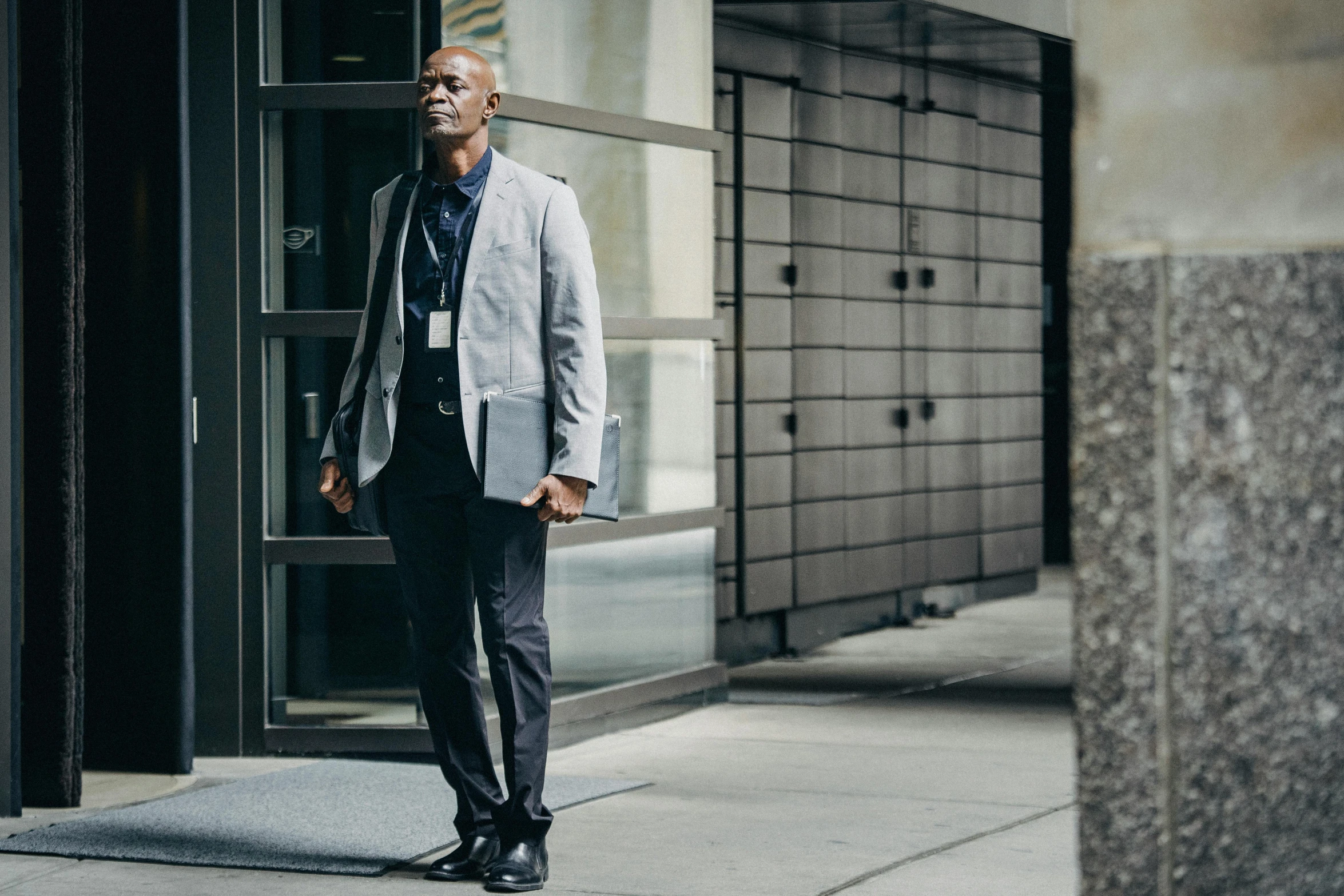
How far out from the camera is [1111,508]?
7.62 ft

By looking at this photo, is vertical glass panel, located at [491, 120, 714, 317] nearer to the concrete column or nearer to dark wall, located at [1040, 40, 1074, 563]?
the concrete column

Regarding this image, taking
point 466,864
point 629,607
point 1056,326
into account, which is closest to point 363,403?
point 466,864

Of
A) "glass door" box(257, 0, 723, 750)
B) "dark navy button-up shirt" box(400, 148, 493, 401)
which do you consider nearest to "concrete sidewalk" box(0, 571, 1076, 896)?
"glass door" box(257, 0, 723, 750)

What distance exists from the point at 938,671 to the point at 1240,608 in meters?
6.27

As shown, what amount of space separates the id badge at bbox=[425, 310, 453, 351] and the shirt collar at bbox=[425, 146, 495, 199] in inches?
11.5

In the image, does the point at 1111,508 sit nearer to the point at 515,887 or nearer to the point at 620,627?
the point at 515,887

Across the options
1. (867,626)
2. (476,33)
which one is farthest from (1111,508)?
(867,626)

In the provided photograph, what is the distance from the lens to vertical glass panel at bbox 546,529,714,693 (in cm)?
627

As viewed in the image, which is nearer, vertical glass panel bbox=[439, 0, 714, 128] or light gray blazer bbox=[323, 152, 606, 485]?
light gray blazer bbox=[323, 152, 606, 485]

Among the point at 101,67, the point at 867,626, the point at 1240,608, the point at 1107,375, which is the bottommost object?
the point at 867,626

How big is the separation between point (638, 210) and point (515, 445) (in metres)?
2.50

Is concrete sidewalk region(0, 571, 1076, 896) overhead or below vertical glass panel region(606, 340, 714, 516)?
below

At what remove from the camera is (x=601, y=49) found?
6.39 meters

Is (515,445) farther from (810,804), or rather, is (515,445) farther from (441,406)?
(810,804)
